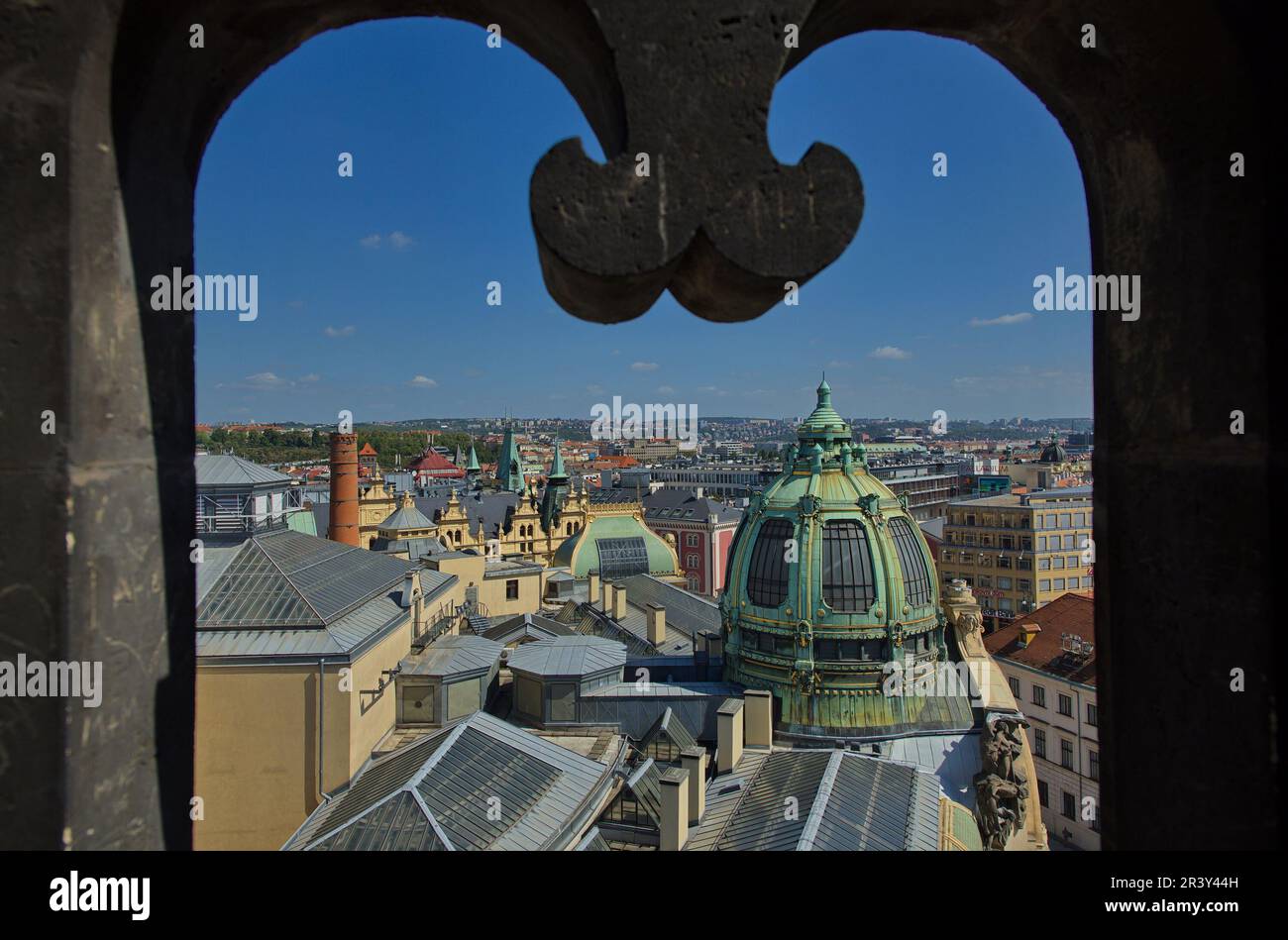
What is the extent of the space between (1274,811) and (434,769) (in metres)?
15.3

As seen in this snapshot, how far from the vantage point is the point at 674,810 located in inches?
622

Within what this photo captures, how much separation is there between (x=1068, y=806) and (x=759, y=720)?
17721 mm

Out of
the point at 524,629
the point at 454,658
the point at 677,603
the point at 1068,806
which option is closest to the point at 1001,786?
the point at 454,658

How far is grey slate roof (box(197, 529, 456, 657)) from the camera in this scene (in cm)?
1836

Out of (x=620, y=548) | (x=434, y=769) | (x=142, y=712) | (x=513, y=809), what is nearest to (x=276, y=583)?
(x=434, y=769)

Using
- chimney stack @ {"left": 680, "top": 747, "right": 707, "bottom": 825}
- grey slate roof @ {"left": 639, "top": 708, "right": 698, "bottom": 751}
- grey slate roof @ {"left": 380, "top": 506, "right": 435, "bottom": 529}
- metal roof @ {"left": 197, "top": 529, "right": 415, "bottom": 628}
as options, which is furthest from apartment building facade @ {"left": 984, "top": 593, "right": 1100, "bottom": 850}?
grey slate roof @ {"left": 380, "top": 506, "right": 435, "bottom": 529}

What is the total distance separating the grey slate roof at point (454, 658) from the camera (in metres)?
22.6

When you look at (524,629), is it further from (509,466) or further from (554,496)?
(509,466)

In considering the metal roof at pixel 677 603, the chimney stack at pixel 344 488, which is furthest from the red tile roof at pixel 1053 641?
the chimney stack at pixel 344 488

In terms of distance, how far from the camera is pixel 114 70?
2.22 metres

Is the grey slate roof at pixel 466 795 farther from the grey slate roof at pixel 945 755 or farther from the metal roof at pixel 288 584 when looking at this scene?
the grey slate roof at pixel 945 755

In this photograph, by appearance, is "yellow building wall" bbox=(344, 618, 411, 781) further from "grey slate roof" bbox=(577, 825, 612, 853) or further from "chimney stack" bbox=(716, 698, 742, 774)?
"chimney stack" bbox=(716, 698, 742, 774)

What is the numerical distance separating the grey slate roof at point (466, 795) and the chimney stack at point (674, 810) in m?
1.75
